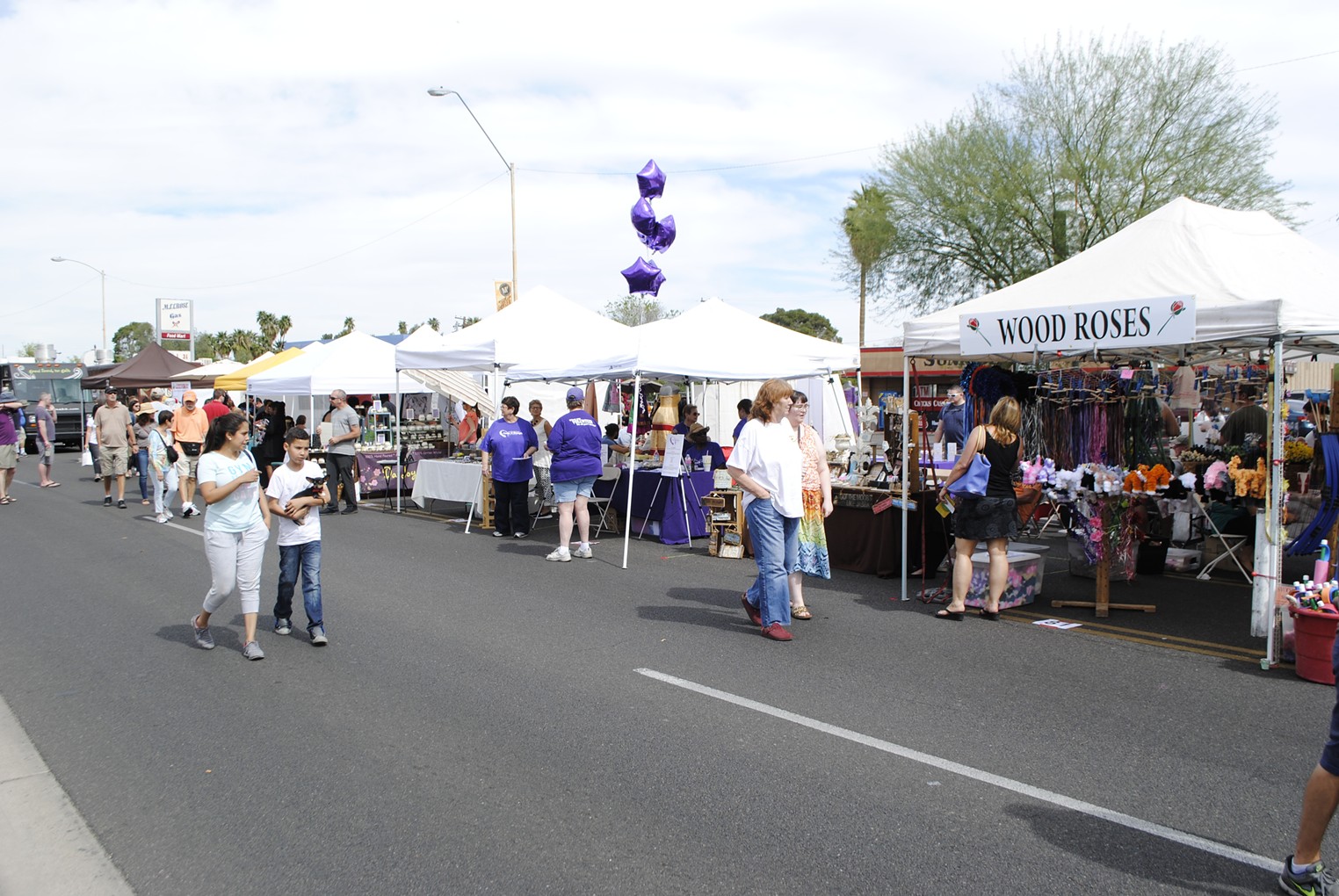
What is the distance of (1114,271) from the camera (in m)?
7.88

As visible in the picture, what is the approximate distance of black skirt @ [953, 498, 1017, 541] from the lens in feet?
25.0

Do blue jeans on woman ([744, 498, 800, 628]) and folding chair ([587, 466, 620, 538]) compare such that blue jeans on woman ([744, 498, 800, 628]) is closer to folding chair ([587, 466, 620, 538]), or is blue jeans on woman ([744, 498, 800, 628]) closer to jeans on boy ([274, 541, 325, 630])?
jeans on boy ([274, 541, 325, 630])

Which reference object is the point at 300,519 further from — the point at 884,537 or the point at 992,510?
the point at 884,537

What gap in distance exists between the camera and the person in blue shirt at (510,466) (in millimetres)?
12500

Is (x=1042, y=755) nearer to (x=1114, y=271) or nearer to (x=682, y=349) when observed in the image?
(x=1114, y=271)

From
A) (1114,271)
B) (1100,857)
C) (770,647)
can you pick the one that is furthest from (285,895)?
(1114,271)

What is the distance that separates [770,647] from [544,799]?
9.57ft

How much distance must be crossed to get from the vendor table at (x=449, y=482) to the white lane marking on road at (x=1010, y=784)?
840 cm

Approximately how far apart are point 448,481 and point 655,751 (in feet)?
35.1

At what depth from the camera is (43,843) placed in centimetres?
409

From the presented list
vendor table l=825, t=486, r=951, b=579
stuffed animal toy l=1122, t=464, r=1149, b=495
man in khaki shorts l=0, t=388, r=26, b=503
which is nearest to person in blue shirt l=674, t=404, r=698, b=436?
vendor table l=825, t=486, r=951, b=579

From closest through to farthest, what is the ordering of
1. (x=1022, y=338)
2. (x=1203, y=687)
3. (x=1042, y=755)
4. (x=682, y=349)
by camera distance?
(x=1042, y=755) → (x=1203, y=687) → (x=1022, y=338) → (x=682, y=349)

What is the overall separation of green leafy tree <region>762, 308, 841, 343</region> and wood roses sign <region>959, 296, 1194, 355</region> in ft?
217

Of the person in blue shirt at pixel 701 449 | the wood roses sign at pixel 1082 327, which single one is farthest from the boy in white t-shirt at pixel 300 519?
the person in blue shirt at pixel 701 449
